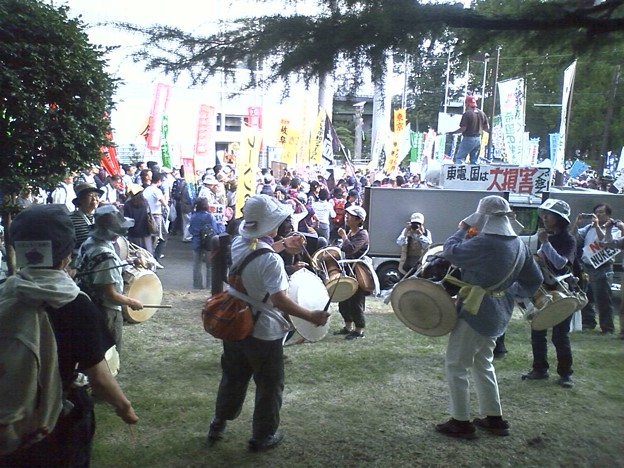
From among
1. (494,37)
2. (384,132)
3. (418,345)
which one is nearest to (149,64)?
(494,37)

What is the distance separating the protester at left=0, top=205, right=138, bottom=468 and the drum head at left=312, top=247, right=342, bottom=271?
4035 mm

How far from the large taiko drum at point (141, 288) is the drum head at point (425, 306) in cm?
230

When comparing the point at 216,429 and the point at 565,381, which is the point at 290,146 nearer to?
the point at 565,381

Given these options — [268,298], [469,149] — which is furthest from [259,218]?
[469,149]

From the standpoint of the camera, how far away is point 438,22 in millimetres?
3312

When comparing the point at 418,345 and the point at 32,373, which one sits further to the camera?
the point at 418,345

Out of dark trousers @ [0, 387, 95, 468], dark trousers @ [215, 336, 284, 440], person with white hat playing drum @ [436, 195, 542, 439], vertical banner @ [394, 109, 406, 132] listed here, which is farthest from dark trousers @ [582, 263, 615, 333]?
vertical banner @ [394, 109, 406, 132]

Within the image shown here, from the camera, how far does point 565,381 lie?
5.62 meters

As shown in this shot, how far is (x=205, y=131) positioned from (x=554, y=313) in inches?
A: 517

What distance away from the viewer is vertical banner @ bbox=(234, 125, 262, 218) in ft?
34.3

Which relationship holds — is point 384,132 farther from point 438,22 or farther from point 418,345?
point 438,22

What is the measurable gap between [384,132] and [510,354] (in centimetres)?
1838

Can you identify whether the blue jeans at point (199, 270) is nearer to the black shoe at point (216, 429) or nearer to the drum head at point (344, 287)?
the drum head at point (344, 287)

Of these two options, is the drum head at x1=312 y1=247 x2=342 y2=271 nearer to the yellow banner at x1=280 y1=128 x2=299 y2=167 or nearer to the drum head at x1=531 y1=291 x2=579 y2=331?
the drum head at x1=531 y1=291 x2=579 y2=331
